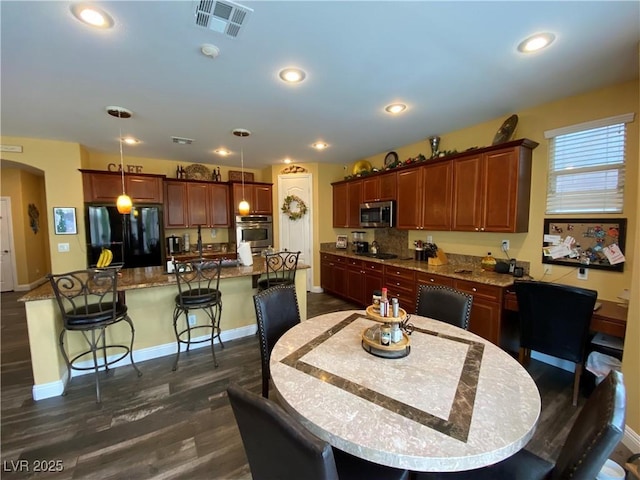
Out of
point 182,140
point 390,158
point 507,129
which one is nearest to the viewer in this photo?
point 507,129

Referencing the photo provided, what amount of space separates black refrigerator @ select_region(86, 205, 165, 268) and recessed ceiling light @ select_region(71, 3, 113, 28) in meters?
3.36

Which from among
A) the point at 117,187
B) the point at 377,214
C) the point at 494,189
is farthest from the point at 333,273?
the point at 117,187

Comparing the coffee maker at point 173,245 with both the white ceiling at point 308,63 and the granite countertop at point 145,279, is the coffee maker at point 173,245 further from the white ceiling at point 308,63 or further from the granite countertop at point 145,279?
the white ceiling at point 308,63

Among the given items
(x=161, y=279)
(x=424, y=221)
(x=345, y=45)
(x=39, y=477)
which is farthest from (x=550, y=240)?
(x=39, y=477)

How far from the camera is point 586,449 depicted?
84cm

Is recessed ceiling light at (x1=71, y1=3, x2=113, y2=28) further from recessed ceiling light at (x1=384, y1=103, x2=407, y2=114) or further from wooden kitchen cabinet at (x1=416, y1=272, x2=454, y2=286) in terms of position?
wooden kitchen cabinet at (x1=416, y1=272, x2=454, y2=286)

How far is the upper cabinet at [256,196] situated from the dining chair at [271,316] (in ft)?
12.1

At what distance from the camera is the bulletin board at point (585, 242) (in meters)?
2.46

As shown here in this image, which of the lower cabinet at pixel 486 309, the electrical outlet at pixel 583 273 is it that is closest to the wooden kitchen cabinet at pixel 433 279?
the lower cabinet at pixel 486 309

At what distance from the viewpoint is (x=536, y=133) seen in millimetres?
2986

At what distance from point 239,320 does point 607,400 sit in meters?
3.37

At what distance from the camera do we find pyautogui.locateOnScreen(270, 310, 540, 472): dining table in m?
0.90

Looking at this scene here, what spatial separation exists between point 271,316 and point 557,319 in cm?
238

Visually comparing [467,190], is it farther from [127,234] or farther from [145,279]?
[127,234]
